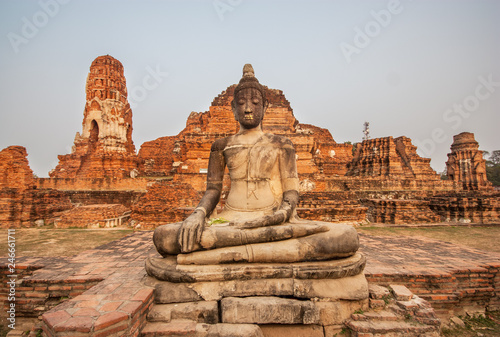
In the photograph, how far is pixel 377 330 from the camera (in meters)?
2.37

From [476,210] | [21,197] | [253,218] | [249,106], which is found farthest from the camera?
[476,210]

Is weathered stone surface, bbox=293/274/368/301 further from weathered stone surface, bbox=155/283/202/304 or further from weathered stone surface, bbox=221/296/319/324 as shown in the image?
weathered stone surface, bbox=155/283/202/304

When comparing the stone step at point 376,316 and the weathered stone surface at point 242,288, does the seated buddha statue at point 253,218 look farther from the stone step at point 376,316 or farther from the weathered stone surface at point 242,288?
the stone step at point 376,316

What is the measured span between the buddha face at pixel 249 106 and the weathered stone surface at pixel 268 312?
238 cm

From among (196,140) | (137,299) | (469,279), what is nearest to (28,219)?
(196,140)

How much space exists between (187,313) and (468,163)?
25.8m

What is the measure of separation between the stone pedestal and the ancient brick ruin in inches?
186

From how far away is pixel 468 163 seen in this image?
2061 centimetres

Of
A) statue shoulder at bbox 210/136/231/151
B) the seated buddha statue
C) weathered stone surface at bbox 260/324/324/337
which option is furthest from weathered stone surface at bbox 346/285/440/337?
statue shoulder at bbox 210/136/231/151

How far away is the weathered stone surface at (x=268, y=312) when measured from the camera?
2.42m

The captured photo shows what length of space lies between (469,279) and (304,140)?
7189mm

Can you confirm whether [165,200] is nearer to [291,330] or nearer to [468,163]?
[291,330]

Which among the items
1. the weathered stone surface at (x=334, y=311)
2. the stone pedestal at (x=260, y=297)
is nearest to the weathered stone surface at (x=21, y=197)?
the stone pedestal at (x=260, y=297)

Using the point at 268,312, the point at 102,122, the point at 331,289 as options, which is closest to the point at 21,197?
the point at 102,122
